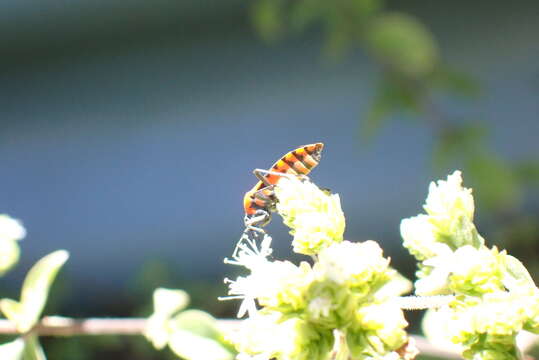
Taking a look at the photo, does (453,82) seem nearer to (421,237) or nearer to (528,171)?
(528,171)

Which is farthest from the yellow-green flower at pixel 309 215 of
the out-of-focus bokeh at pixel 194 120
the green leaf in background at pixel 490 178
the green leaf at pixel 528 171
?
the out-of-focus bokeh at pixel 194 120

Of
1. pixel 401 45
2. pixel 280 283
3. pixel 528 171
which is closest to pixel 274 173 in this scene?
pixel 280 283

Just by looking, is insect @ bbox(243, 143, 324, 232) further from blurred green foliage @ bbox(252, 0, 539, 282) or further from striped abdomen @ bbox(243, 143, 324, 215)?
blurred green foliage @ bbox(252, 0, 539, 282)

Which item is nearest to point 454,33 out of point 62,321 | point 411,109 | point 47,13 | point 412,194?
point 412,194

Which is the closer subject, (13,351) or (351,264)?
(351,264)

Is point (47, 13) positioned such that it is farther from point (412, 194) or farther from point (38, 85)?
point (412, 194)

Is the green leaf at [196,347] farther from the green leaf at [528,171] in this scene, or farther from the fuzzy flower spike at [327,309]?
the green leaf at [528,171]
